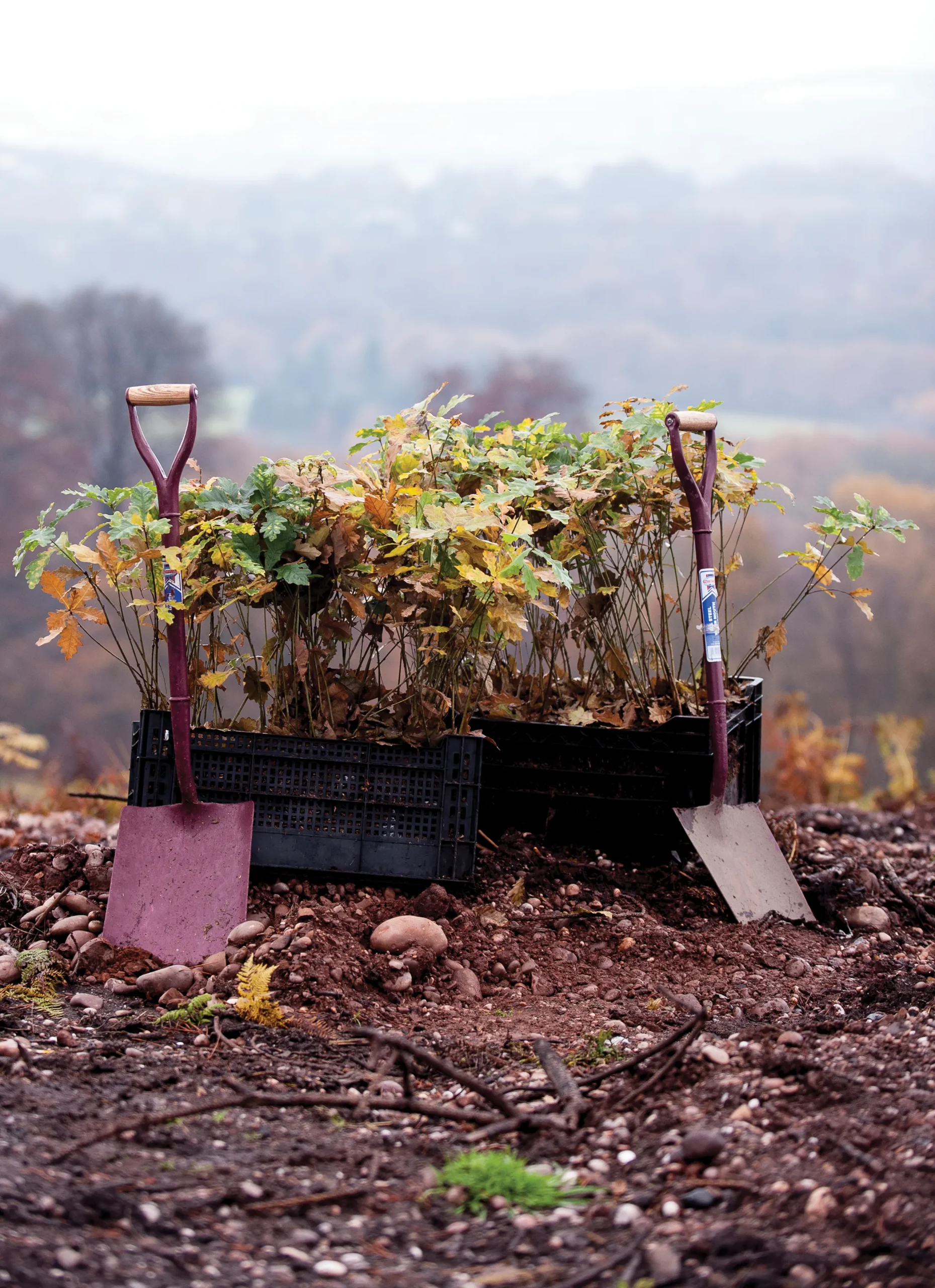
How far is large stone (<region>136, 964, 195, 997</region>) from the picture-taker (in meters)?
2.62

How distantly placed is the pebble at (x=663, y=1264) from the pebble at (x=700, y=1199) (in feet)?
0.44

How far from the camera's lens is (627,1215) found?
63.1 inches

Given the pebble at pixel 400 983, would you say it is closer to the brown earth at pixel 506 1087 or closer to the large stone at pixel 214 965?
the brown earth at pixel 506 1087

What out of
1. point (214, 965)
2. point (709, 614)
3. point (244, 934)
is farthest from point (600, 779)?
point (214, 965)

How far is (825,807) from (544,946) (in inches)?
97.8

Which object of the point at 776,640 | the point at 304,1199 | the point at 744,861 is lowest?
the point at 304,1199

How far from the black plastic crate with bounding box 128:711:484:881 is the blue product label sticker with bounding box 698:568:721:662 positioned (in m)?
0.73

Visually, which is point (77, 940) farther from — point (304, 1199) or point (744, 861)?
point (744, 861)

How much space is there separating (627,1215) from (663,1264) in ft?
0.52

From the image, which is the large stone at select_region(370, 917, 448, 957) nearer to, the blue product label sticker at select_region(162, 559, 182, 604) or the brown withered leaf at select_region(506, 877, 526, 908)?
the brown withered leaf at select_region(506, 877, 526, 908)

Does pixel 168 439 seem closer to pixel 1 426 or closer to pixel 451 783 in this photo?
pixel 1 426

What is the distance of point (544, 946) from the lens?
2.95 m

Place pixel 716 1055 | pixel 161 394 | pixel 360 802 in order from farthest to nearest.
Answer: pixel 360 802
pixel 161 394
pixel 716 1055

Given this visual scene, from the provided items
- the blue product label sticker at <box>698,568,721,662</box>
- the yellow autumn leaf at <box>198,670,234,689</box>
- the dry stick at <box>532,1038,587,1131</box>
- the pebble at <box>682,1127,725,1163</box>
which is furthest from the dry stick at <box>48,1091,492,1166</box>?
the blue product label sticker at <box>698,568,721,662</box>
